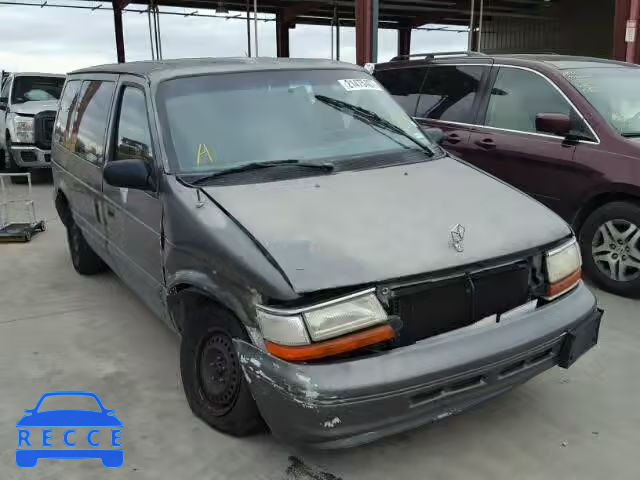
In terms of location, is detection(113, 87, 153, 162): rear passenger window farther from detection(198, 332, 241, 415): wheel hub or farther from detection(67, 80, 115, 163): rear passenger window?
detection(198, 332, 241, 415): wheel hub

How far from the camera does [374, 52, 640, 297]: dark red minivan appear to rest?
4.49 meters

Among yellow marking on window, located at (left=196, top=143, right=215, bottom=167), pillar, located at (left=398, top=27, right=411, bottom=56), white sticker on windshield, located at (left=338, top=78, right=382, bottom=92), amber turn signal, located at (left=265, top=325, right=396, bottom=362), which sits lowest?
amber turn signal, located at (left=265, top=325, right=396, bottom=362)

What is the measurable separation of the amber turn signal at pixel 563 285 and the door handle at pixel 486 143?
8.52 feet

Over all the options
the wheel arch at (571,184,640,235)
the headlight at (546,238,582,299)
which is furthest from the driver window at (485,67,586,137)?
the headlight at (546,238,582,299)

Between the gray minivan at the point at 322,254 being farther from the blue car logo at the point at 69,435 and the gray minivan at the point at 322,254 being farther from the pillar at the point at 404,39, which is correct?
the pillar at the point at 404,39

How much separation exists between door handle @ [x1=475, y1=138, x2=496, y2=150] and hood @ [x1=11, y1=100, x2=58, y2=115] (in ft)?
25.3

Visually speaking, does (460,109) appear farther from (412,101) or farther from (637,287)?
(637,287)

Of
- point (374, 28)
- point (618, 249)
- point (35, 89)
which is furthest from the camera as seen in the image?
point (374, 28)

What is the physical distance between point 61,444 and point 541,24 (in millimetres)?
30873

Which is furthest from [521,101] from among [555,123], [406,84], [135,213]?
[135,213]

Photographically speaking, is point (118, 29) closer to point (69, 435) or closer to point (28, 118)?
point (28, 118)

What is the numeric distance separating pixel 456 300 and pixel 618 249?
2.69 metres

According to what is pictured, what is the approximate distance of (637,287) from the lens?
4371 millimetres

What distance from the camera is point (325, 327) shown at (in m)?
2.21
